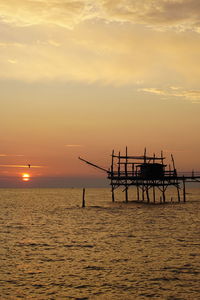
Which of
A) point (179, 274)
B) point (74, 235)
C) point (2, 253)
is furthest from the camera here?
point (74, 235)

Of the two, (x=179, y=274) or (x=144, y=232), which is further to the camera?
(x=144, y=232)

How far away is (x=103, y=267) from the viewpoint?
69.7 feet

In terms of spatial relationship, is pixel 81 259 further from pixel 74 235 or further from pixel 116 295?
pixel 74 235

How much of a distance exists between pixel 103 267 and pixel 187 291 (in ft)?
18.8

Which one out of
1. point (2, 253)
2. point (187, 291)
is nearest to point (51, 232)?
point (2, 253)

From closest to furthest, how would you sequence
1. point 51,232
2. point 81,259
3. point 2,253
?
point 81,259 < point 2,253 < point 51,232

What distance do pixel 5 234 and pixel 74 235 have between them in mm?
6763

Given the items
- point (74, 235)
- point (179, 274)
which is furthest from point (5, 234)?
point (179, 274)

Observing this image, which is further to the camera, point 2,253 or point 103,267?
point 2,253

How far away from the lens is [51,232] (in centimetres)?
3697

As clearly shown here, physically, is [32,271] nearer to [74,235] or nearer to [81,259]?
[81,259]

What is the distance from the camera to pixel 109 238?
105 ft

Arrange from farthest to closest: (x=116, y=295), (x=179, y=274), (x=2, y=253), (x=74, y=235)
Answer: (x=74, y=235) < (x=2, y=253) < (x=179, y=274) < (x=116, y=295)

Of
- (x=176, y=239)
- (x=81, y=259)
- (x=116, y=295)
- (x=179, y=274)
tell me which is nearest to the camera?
(x=116, y=295)
